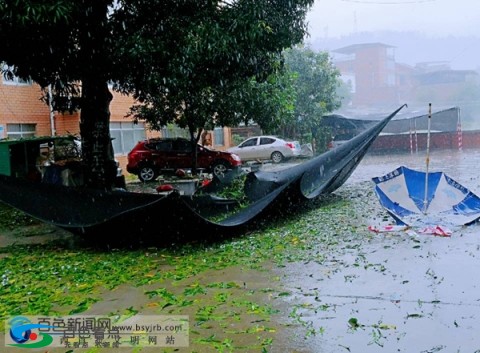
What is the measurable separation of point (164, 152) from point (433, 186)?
958 centimetres

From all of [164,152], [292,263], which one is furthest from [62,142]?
[292,263]

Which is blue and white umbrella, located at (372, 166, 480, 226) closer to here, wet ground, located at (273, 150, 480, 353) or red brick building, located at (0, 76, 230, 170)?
wet ground, located at (273, 150, 480, 353)

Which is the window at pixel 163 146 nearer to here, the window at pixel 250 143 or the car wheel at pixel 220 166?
the car wheel at pixel 220 166

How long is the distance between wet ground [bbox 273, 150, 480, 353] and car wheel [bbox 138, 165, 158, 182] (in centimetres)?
940

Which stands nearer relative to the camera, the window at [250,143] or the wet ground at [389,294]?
the wet ground at [389,294]

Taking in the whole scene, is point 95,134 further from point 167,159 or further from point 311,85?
point 311,85

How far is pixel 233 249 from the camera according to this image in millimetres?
5508

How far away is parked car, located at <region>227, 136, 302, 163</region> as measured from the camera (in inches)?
765

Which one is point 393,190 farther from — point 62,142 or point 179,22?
point 62,142

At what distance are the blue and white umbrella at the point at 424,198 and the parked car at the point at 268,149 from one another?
1291cm

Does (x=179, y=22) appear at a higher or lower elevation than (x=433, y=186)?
higher

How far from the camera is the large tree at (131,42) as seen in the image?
20.8 feet

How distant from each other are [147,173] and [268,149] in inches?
254

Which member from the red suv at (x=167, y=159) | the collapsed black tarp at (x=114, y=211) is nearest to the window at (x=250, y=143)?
the red suv at (x=167, y=159)
